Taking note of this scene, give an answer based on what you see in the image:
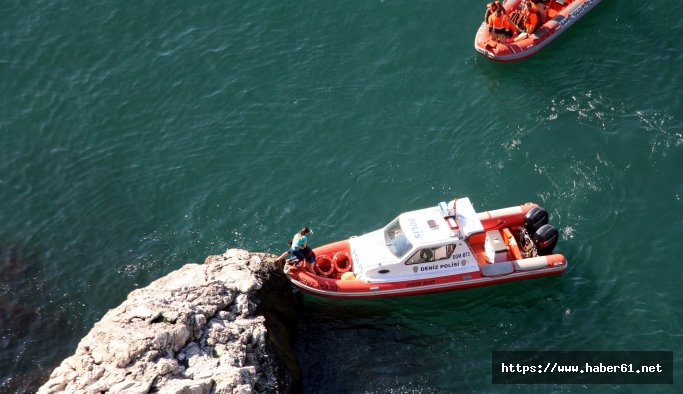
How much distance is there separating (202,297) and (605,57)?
20896mm

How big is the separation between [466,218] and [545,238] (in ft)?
9.36

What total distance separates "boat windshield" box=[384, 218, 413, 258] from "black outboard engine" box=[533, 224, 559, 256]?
179 inches

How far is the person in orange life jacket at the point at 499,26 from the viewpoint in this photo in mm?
33625

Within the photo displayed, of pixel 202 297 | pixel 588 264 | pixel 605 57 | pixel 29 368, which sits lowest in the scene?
pixel 29 368

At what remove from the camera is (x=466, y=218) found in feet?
86.5

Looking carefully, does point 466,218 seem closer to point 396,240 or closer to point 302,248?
point 396,240

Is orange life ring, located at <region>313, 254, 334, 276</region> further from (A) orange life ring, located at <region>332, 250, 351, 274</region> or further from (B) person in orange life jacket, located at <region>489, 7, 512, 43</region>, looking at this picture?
(B) person in orange life jacket, located at <region>489, 7, 512, 43</region>

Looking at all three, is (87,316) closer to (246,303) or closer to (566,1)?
(246,303)

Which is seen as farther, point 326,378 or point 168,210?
point 168,210

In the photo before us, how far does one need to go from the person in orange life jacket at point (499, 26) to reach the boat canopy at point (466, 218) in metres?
9.96

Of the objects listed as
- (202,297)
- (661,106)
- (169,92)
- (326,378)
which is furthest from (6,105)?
(661,106)

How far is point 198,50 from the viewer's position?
36.0 meters

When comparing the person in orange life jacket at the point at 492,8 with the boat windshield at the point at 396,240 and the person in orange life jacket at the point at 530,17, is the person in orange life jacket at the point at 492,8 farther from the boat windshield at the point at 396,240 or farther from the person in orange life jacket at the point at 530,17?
the boat windshield at the point at 396,240

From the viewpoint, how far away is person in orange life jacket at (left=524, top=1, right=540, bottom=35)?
3403cm
